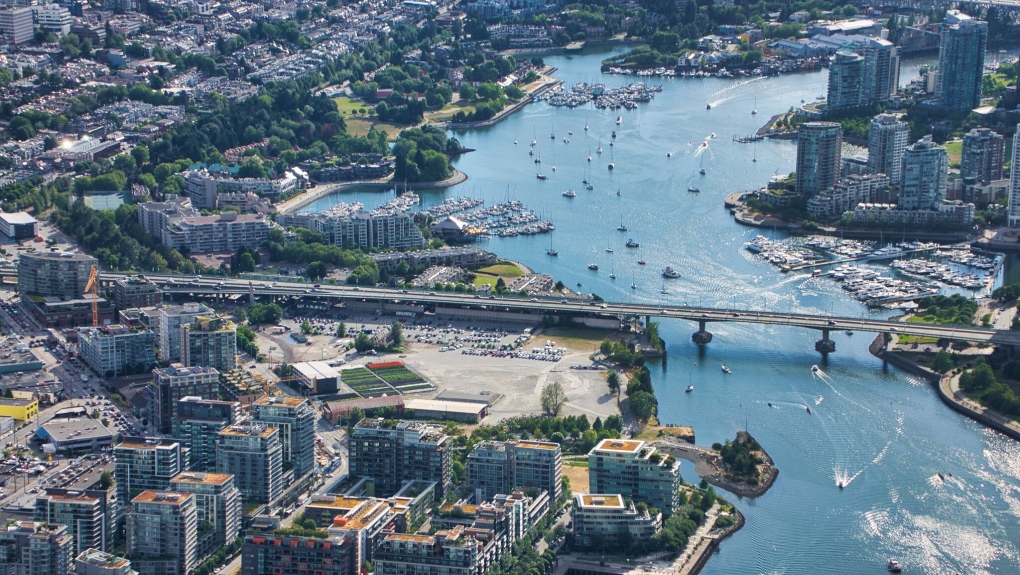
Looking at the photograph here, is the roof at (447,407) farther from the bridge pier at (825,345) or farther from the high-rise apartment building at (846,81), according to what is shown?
the high-rise apartment building at (846,81)

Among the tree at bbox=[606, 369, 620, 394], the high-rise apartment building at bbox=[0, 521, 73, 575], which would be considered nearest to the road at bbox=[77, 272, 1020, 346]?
the tree at bbox=[606, 369, 620, 394]

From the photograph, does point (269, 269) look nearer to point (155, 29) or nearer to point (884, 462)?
point (884, 462)

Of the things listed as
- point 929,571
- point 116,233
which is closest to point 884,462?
point 929,571

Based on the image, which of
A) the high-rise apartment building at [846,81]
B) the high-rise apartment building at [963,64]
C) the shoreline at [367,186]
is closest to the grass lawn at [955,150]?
the high-rise apartment building at [963,64]

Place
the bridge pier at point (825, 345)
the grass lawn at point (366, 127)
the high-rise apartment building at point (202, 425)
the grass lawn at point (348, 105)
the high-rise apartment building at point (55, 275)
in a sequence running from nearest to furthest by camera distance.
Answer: the high-rise apartment building at point (202, 425) → the bridge pier at point (825, 345) → the high-rise apartment building at point (55, 275) → the grass lawn at point (366, 127) → the grass lawn at point (348, 105)

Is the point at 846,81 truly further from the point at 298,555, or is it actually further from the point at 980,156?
the point at 298,555

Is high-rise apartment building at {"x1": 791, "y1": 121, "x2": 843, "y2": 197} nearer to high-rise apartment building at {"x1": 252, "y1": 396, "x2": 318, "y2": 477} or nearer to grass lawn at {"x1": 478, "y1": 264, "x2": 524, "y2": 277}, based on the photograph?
grass lawn at {"x1": 478, "y1": 264, "x2": 524, "y2": 277}
